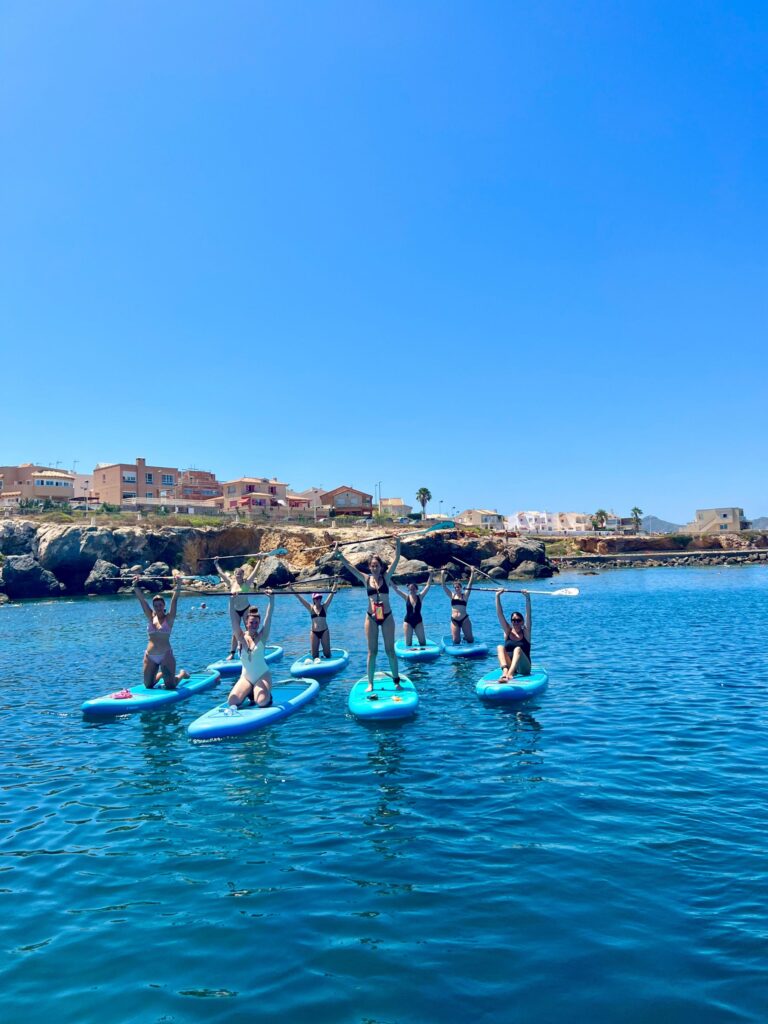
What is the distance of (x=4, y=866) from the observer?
7.49 m

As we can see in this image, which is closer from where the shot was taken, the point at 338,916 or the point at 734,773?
the point at 338,916

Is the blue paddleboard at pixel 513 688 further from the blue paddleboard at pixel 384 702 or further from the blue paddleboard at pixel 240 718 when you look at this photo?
the blue paddleboard at pixel 240 718

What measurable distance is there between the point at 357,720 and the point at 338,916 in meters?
7.14

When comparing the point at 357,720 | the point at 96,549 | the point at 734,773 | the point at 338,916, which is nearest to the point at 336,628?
the point at 357,720

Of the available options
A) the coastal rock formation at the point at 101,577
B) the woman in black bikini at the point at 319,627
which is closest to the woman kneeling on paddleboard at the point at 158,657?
the woman in black bikini at the point at 319,627

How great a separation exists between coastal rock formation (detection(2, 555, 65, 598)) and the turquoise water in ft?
149

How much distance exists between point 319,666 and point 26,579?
4619cm

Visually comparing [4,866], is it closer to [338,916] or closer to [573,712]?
[338,916]

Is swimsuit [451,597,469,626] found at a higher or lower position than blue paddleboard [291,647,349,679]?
higher

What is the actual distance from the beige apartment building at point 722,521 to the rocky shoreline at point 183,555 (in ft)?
196

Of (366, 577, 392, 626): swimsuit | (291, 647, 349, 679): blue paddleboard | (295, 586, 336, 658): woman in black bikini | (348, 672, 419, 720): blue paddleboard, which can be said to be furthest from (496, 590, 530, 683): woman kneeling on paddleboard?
(295, 586, 336, 658): woman in black bikini

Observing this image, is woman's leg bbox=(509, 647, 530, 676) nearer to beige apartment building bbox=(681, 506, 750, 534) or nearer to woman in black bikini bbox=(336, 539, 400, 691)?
woman in black bikini bbox=(336, 539, 400, 691)

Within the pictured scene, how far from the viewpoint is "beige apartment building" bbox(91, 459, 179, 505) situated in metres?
83.7

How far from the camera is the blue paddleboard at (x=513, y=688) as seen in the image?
14.2 meters
